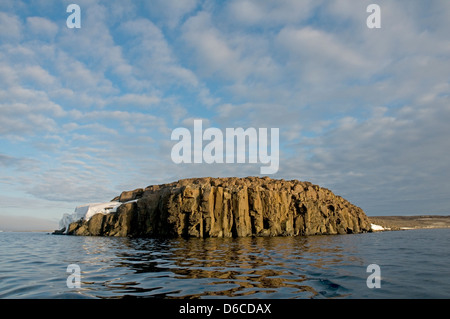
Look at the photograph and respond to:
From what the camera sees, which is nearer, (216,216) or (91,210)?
(216,216)

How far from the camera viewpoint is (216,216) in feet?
228

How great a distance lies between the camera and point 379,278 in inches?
532

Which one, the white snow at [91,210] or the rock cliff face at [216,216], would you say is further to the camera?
the white snow at [91,210]

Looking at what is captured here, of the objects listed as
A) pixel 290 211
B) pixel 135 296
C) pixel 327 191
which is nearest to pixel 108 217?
pixel 290 211

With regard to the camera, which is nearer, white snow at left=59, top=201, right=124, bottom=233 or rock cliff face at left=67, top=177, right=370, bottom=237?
rock cliff face at left=67, top=177, right=370, bottom=237

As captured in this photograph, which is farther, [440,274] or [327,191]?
[327,191]

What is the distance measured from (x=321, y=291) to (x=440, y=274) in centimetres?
897

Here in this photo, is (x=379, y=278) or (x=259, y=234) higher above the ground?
(x=379, y=278)

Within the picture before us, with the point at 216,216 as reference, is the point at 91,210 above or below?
below

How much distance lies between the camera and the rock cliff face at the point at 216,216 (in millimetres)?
67875

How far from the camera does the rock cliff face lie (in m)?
67.9
